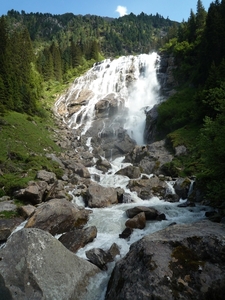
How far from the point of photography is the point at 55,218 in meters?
16.0

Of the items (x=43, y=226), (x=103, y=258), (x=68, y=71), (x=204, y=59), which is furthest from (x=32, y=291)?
(x=68, y=71)

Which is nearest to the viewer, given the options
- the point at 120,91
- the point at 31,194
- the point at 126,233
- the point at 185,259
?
the point at 185,259

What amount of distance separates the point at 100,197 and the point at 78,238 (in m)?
8.61

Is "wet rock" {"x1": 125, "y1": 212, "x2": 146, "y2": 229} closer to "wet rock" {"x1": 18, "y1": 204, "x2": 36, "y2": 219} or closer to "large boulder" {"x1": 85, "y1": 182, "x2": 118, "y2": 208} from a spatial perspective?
"large boulder" {"x1": 85, "y1": 182, "x2": 118, "y2": 208}

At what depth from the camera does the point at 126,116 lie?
56.2 m

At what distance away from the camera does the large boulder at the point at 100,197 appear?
2203cm

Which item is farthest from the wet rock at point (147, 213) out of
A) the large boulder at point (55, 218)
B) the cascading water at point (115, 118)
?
the large boulder at point (55, 218)

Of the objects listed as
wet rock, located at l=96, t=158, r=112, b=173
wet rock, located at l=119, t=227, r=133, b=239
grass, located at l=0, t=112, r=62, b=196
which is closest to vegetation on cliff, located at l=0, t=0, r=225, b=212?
grass, located at l=0, t=112, r=62, b=196

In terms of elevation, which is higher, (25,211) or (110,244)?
(25,211)

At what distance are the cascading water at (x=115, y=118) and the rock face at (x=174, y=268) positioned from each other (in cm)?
179

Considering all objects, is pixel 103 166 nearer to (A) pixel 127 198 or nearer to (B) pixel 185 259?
(A) pixel 127 198

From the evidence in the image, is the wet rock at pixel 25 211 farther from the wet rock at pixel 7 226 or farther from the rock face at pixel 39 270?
the rock face at pixel 39 270

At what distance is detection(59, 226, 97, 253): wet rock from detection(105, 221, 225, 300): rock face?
15.4 ft

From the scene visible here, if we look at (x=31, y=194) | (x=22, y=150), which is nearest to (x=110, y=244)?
(x=31, y=194)
